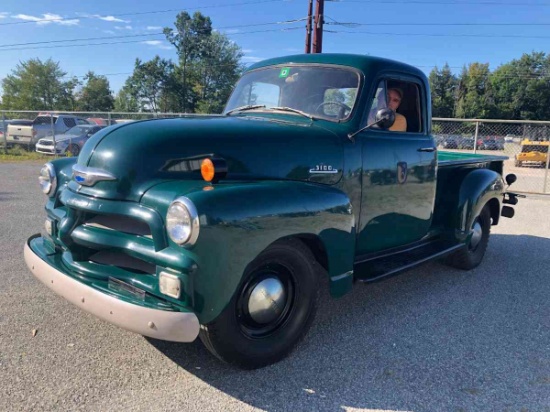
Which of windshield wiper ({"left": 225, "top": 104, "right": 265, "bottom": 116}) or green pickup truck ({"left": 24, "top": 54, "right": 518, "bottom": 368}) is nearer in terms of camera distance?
green pickup truck ({"left": 24, "top": 54, "right": 518, "bottom": 368})

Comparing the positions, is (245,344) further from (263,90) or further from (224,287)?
(263,90)

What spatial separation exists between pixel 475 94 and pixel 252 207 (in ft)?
227

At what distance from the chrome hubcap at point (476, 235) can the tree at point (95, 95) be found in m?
63.7

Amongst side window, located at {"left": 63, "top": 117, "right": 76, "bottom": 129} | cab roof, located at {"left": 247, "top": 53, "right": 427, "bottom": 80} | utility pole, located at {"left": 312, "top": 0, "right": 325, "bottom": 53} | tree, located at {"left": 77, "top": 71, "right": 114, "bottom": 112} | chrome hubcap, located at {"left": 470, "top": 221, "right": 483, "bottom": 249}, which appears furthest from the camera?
tree, located at {"left": 77, "top": 71, "right": 114, "bottom": 112}

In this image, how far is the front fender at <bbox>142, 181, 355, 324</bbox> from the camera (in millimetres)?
2322

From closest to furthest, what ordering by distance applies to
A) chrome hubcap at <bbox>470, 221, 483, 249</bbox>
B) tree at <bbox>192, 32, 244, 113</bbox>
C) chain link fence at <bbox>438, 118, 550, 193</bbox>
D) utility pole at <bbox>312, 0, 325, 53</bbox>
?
1. chrome hubcap at <bbox>470, 221, 483, 249</bbox>
2. chain link fence at <bbox>438, 118, 550, 193</bbox>
3. utility pole at <bbox>312, 0, 325, 53</bbox>
4. tree at <bbox>192, 32, 244, 113</bbox>

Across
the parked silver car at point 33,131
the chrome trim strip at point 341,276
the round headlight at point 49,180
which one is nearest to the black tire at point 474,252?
the chrome trim strip at point 341,276

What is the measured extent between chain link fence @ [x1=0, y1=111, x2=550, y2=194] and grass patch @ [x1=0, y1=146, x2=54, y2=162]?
0.64 ft

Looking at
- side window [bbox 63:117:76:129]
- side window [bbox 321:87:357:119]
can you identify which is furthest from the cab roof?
side window [bbox 63:117:76:129]

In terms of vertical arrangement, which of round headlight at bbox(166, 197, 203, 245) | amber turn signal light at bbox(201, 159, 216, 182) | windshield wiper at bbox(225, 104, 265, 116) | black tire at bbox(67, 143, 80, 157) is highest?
windshield wiper at bbox(225, 104, 265, 116)

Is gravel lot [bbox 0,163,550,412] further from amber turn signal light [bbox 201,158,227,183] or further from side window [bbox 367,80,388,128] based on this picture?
side window [bbox 367,80,388,128]

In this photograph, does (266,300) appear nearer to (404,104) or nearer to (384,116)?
(384,116)

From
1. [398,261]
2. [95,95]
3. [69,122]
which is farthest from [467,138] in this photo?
[95,95]

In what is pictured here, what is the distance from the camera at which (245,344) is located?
2.70 meters
